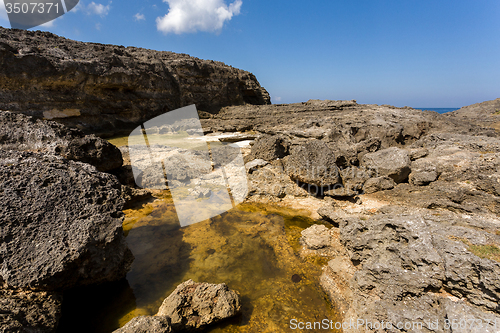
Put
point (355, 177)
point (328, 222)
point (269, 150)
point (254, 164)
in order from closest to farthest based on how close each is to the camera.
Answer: point (328, 222) < point (355, 177) < point (254, 164) < point (269, 150)

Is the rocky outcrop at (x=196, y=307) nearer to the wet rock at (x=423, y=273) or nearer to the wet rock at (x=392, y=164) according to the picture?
the wet rock at (x=423, y=273)

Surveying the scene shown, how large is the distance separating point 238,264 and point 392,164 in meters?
4.72

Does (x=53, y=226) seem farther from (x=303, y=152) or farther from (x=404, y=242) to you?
(x=303, y=152)

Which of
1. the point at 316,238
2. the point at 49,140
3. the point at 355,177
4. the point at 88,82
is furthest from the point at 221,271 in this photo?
the point at 88,82

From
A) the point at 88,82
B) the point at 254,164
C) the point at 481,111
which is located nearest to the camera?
the point at 254,164

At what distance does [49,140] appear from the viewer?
4.89m

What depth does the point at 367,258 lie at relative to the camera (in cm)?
329

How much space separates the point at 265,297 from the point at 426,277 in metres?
1.91

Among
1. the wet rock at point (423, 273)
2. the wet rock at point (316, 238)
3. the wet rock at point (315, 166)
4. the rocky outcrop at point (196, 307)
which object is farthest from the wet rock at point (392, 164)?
the rocky outcrop at point (196, 307)

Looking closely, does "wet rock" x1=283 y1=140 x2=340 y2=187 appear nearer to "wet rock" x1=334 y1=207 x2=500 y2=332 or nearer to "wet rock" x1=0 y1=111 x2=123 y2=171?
"wet rock" x1=334 y1=207 x2=500 y2=332

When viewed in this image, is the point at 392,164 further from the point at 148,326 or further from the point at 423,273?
the point at 148,326

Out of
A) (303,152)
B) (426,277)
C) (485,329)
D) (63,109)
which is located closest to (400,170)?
(303,152)

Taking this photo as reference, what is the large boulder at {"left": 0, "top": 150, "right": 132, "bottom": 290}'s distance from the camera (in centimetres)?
239

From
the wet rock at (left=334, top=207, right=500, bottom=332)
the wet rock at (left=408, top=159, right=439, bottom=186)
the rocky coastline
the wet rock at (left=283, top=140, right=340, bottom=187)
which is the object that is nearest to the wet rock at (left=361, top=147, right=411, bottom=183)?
the rocky coastline
